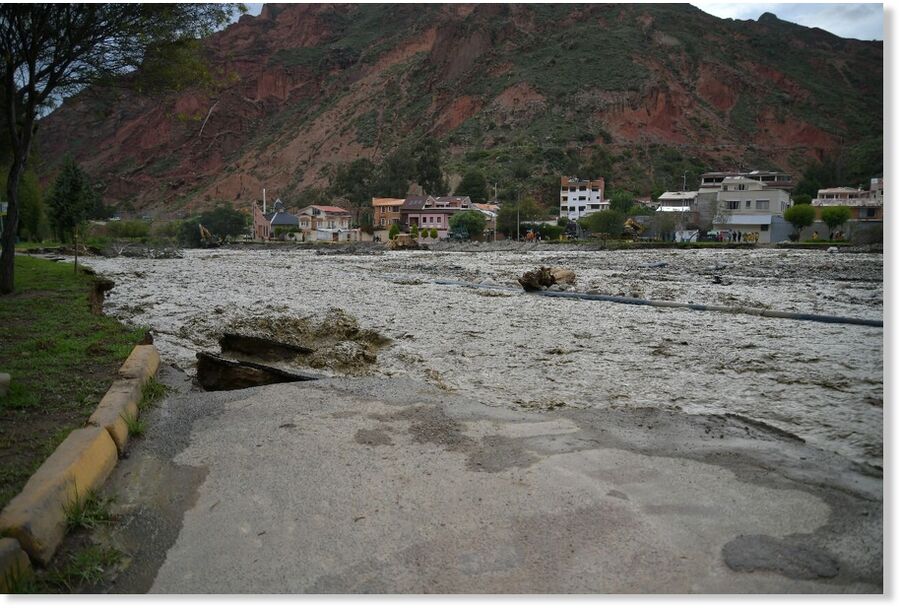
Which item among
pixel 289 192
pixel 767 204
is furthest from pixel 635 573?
pixel 289 192

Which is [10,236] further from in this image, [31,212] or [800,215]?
[31,212]

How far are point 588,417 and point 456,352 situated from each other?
132 inches

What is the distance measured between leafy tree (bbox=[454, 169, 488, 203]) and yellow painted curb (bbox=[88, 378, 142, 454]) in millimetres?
81711

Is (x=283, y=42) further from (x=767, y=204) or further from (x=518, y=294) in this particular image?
(x=518, y=294)

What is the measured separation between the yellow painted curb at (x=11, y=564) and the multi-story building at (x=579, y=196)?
3030 inches

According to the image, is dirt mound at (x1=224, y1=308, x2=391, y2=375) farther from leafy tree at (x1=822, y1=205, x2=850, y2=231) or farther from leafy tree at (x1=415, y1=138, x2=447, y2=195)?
leafy tree at (x1=415, y1=138, x2=447, y2=195)

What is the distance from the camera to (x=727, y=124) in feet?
331

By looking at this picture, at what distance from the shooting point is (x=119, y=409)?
4328 millimetres

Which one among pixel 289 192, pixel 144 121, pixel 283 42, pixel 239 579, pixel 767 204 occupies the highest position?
pixel 283 42

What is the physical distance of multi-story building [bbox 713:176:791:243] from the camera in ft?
102

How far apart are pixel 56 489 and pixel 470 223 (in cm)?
6352

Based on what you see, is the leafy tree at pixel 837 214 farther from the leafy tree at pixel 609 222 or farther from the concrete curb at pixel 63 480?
the leafy tree at pixel 609 222

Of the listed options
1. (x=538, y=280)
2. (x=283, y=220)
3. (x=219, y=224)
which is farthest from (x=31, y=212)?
(x=538, y=280)

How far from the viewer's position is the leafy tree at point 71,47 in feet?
36.1
